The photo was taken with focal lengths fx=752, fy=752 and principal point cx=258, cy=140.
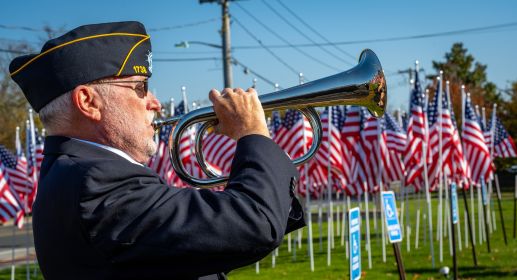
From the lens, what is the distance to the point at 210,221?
2.12m

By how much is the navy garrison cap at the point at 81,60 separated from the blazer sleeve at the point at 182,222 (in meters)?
0.43

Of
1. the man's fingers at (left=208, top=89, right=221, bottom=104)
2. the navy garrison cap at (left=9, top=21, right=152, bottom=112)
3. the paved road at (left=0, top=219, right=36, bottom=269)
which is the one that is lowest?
the paved road at (left=0, top=219, right=36, bottom=269)

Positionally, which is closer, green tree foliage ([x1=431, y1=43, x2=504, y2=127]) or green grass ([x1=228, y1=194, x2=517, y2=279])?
green grass ([x1=228, y1=194, x2=517, y2=279])

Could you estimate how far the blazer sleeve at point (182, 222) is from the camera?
210 centimetres

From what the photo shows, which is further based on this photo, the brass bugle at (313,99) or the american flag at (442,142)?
the american flag at (442,142)

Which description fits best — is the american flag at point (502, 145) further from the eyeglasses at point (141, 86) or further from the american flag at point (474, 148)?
the eyeglasses at point (141, 86)

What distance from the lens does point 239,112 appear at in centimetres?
238

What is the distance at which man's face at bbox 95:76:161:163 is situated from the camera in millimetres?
2447

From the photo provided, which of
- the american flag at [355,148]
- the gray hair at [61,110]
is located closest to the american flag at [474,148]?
the american flag at [355,148]

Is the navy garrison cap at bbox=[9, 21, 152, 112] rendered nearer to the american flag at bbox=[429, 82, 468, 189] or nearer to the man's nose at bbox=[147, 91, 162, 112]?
the man's nose at bbox=[147, 91, 162, 112]

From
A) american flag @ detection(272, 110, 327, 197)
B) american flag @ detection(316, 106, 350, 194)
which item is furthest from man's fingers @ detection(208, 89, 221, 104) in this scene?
american flag @ detection(316, 106, 350, 194)

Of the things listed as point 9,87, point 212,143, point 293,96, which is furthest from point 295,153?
point 9,87

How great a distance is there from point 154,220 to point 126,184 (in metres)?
0.15

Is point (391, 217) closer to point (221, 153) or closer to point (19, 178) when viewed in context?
point (221, 153)
